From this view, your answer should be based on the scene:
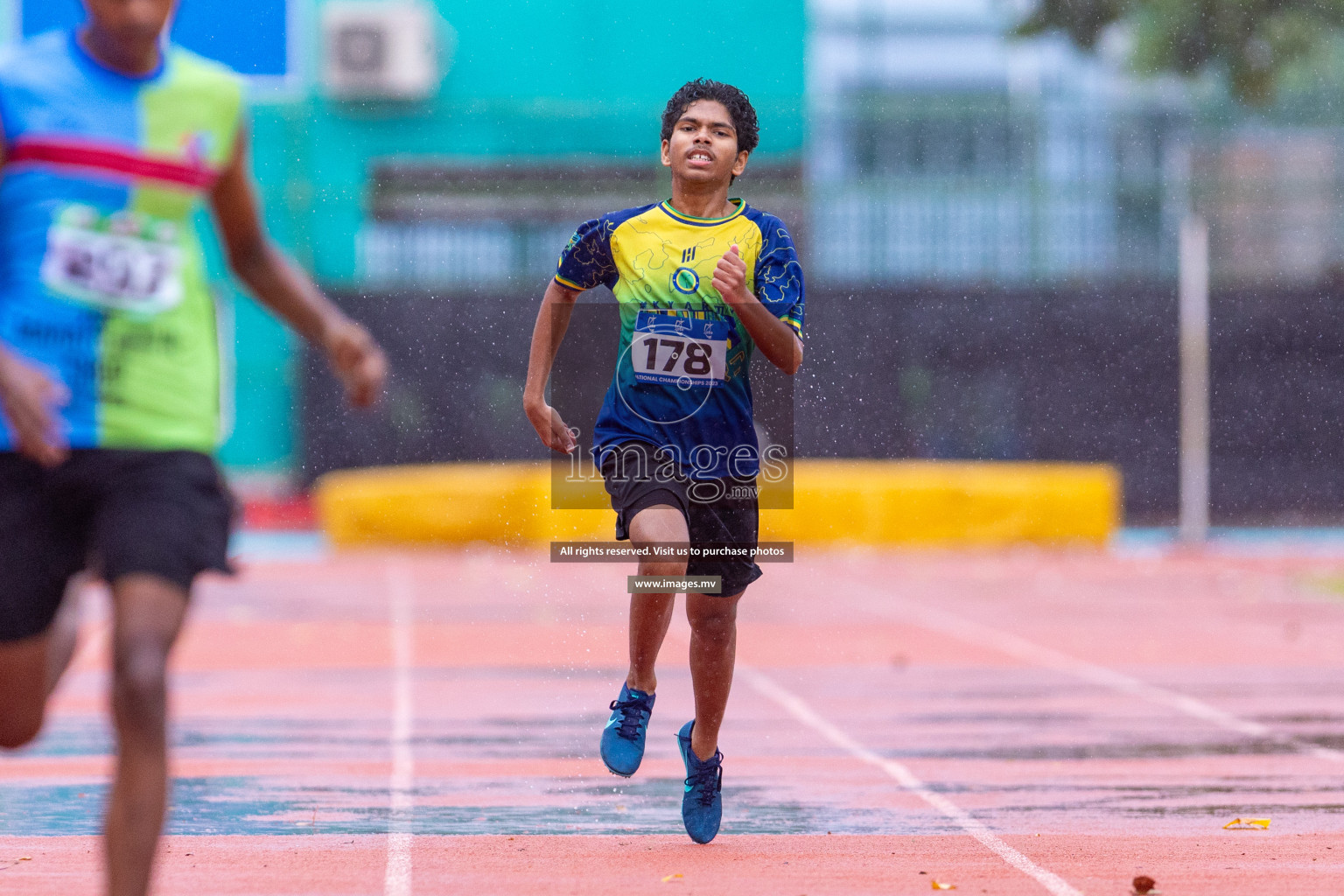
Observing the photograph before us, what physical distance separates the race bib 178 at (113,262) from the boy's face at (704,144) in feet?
6.84

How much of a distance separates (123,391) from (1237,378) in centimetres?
2316

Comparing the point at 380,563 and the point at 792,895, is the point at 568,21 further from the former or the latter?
the point at 792,895

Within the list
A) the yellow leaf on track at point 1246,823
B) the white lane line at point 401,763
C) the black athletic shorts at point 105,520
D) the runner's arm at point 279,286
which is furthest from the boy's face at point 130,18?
the yellow leaf on track at point 1246,823

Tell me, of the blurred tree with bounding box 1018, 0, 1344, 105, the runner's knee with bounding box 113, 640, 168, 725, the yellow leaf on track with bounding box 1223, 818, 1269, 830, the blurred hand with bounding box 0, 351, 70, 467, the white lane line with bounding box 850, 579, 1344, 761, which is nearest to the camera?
the blurred hand with bounding box 0, 351, 70, 467

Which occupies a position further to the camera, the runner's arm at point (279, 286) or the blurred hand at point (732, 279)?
the blurred hand at point (732, 279)

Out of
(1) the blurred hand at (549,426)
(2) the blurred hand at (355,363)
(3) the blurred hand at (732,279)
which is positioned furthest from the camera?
(1) the blurred hand at (549,426)

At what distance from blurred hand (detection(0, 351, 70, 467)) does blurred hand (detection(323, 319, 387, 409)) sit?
1.77 feet

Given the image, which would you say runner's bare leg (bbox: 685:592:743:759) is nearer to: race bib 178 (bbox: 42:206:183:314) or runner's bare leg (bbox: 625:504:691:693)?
runner's bare leg (bbox: 625:504:691:693)

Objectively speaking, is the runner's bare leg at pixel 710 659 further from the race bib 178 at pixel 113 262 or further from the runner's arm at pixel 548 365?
the race bib 178 at pixel 113 262

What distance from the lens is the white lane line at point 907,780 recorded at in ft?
17.7

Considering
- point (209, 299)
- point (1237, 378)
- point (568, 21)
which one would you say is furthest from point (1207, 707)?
point (568, 21)

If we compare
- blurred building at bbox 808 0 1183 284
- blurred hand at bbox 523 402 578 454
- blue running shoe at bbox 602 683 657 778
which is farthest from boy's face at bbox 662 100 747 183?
blurred building at bbox 808 0 1183 284

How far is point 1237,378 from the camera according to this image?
25391 millimetres

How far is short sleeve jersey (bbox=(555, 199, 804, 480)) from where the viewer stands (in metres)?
5.48
